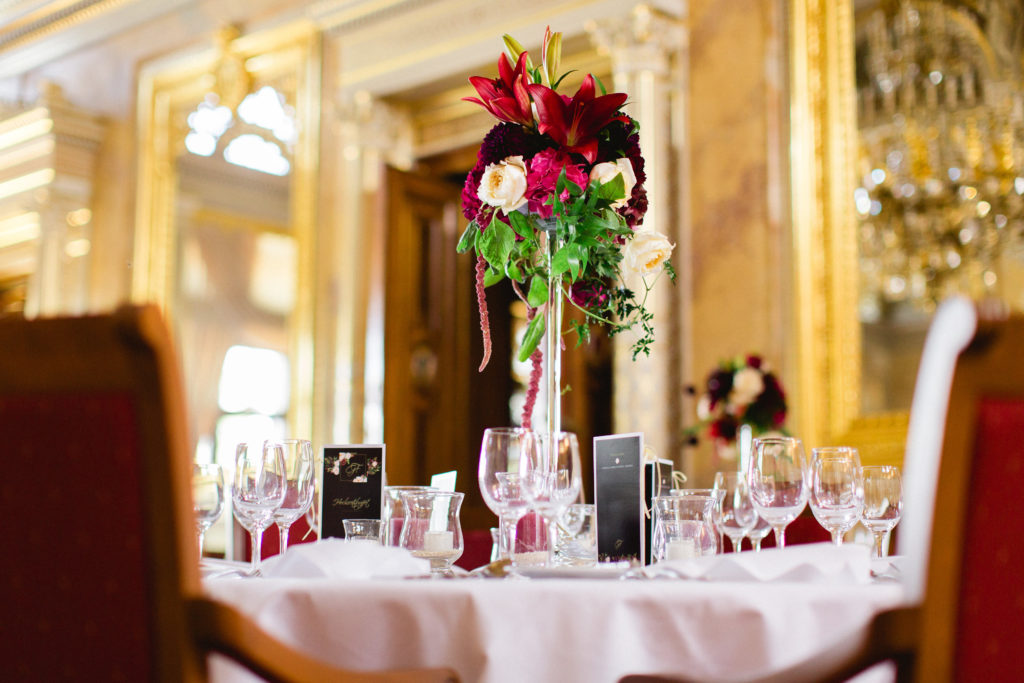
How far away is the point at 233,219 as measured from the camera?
8.31 metres

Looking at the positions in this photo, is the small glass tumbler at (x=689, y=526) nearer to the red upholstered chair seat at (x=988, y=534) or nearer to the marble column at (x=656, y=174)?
the red upholstered chair seat at (x=988, y=534)

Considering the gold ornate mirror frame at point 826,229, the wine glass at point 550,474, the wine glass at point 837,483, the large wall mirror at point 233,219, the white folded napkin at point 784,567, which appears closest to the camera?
the white folded napkin at point 784,567

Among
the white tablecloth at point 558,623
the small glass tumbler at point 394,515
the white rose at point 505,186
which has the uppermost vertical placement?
the white rose at point 505,186

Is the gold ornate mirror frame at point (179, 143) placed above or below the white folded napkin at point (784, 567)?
above

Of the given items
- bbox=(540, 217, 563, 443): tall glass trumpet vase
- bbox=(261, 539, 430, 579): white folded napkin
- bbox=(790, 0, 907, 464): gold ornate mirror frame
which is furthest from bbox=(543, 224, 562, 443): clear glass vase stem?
bbox=(790, 0, 907, 464): gold ornate mirror frame

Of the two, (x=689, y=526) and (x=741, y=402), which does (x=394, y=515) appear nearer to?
(x=689, y=526)

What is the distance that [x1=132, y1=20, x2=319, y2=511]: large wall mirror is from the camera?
21.2ft

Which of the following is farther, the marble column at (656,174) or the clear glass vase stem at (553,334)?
the marble column at (656,174)

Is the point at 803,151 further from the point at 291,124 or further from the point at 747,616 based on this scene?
the point at 747,616

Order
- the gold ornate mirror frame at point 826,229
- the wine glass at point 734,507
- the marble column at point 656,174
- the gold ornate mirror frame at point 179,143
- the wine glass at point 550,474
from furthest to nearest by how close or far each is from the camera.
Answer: the gold ornate mirror frame at point 179,143 → the marble column at point 656,174 → the gold ornate mirror frame at point 826,229 → the wine glass at point 734,507 → the wine glass at point 550,474

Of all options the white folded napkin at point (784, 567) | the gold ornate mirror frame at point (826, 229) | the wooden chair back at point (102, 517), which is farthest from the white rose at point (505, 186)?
the gold ornate mirror frame at point (826, 229)

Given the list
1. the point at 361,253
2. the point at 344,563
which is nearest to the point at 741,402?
the point at 344,563

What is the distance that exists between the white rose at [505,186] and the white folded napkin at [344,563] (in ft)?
2.16

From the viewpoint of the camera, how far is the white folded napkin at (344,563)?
1.44 metres
